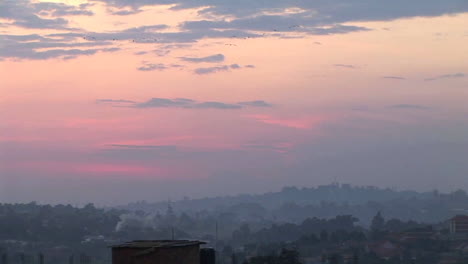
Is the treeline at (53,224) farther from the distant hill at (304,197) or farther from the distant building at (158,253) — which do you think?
the distant hill at (304,197)

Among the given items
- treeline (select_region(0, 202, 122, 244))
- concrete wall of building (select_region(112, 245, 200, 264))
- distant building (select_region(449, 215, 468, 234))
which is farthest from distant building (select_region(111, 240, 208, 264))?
treeline (select_region(0, 202, 122, 244))

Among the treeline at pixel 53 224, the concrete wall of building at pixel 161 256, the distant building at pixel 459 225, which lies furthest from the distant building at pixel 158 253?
the treeline at pixel 53 224

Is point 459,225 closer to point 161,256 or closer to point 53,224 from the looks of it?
point 53,224

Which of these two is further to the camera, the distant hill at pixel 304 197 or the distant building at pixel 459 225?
the distant hill at pixel 304 197

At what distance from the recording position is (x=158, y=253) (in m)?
10.1

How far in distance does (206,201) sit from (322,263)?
435 feet

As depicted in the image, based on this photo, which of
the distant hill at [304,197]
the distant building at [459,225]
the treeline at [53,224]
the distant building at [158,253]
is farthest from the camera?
the distant hill at [304,197]

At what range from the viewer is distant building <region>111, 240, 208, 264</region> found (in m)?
10.1

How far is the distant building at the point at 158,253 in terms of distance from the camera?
10078mm

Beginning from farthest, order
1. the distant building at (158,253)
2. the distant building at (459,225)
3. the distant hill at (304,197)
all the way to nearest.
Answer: the distant hill at (304,197) → the distant building at (459,225) → the distant building at (158,253)

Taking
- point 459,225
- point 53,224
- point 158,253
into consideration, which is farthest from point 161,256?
point 53,224

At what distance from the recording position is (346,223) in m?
77.1

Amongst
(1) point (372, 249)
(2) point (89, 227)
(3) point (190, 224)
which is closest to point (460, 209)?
(3) point (190, 224)

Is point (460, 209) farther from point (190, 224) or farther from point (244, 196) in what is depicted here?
point (244, 196)
